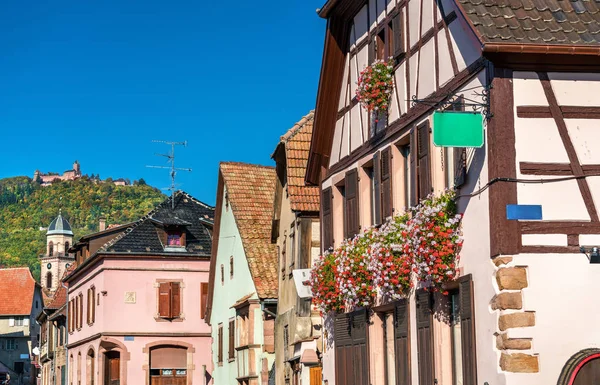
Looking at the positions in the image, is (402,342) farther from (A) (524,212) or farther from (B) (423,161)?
(A) (524,212)

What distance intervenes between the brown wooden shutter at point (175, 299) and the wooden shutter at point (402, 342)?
99.7 ft

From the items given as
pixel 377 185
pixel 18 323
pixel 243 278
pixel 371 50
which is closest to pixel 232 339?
pixel 243 278

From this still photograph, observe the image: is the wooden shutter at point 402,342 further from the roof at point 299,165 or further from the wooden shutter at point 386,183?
the roof at point 299,165

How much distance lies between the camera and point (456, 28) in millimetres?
16266

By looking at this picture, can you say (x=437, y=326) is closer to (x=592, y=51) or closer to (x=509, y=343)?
(x=509, y=343)

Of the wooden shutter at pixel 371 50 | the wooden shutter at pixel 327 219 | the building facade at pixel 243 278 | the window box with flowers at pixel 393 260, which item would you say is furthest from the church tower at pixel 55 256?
the wooden shutter at pixel 371 50

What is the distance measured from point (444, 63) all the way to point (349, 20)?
5.45 m

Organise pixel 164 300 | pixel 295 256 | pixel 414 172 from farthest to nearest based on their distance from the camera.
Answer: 1. pixel 164 300
2. pixel 295 256
3. pixel 414 172

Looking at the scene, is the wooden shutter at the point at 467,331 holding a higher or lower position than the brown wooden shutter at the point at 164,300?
lower

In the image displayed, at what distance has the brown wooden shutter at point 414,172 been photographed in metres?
18.1

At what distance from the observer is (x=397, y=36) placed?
19203 millimetres

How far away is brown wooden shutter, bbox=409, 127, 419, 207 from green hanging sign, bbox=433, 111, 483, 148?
3.08 m

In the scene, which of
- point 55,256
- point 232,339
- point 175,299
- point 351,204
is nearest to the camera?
point 351,204

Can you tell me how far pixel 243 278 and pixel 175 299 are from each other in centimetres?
1404
